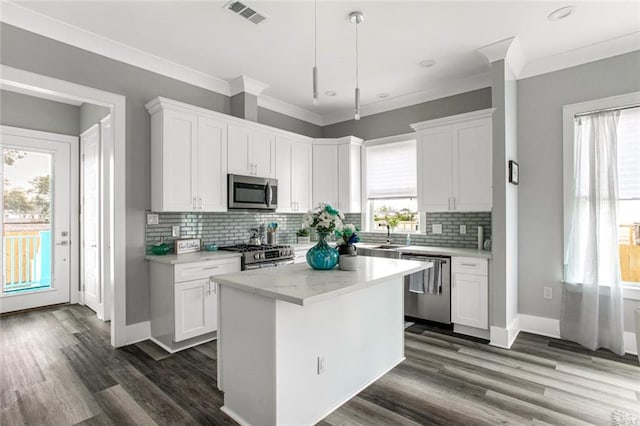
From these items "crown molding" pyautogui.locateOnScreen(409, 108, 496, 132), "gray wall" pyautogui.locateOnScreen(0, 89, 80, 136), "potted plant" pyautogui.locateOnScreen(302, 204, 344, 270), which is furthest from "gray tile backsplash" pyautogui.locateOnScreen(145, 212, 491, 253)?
"gray wall" pyautogui.locateOnScreen(0, 89, 80, 136)

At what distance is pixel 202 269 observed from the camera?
3453mm

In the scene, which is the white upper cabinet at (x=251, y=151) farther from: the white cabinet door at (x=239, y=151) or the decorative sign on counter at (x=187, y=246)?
the decorative sign on counter at (x=187, y=246)

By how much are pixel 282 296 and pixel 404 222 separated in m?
3.51

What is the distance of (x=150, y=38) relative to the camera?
3.27 meters

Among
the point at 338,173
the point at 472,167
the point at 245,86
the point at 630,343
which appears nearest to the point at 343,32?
the point at 245,86

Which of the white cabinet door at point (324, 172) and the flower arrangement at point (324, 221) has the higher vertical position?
the white cabinet door at point (324, 172)

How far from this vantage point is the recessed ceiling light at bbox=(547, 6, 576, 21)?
280cm

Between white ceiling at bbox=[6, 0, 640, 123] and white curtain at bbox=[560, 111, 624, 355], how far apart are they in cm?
96

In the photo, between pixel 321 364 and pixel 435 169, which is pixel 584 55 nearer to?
pixel 435 169

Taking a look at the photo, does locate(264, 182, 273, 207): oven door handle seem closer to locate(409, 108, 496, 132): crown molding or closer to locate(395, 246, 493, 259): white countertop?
locate(395, 246, 493, 259): white countertop

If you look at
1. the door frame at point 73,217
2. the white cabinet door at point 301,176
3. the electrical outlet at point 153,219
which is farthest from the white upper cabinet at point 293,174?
the door frame at point 73,217

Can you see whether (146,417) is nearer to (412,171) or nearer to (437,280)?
(437,280)

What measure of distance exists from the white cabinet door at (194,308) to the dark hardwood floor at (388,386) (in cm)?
19

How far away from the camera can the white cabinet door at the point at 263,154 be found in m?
4.38
